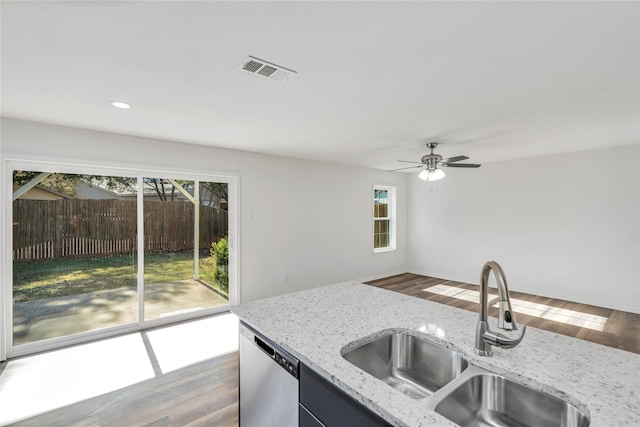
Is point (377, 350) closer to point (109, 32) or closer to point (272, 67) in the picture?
point (272, 67)

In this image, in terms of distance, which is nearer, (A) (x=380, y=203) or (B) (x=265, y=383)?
(B) (x=265, y=383)

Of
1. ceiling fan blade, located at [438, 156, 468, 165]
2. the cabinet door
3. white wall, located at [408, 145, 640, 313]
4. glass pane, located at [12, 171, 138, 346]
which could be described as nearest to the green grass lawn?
glass pane, located at [12, 171, 138, 346]

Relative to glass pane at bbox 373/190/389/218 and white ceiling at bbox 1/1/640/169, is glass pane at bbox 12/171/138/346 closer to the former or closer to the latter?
white ceiling at bbox 1/1/640/169

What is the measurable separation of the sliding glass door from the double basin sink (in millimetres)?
3361

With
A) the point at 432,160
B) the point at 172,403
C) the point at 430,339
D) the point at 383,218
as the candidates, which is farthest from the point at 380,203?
the point at 430,339

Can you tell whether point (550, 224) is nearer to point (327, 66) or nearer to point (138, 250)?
point (327, 66)

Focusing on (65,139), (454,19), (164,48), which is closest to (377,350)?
(454,19)

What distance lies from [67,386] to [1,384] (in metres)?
0.58

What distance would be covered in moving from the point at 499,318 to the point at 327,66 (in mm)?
1697

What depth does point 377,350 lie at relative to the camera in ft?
4.55

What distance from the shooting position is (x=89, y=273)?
11.1ft

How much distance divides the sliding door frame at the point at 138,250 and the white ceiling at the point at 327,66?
1.70ft

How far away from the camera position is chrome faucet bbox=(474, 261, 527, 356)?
1000 mm

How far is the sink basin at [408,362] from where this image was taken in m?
1.29
